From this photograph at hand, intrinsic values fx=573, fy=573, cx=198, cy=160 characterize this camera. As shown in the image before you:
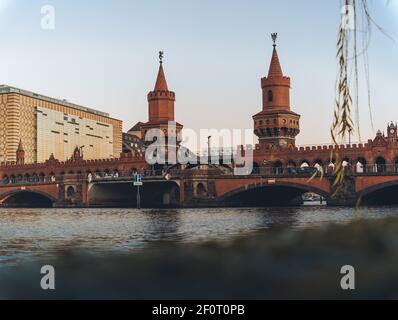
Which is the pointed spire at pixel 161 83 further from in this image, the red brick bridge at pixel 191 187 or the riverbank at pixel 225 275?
the riverbank at pixel 225 275

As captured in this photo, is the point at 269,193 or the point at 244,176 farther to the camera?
the point at 269,193

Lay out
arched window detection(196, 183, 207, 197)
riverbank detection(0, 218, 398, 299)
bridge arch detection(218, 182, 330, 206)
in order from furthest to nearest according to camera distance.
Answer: arched window detection(196, 183, 207, 197)
bridge arch detection(218, 182, 330, 206)
riverbank detection(0, 218, 398, 299)

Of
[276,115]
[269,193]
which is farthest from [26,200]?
[276,115]

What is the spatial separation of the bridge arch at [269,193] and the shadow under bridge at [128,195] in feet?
36.6

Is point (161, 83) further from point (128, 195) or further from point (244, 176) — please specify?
point (244, 176)

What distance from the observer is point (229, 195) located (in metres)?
70.2

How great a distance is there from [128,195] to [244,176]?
23460mm

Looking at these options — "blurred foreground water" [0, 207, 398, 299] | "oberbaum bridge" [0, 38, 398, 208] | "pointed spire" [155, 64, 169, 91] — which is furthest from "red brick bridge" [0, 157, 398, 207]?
"blurred foreground water" [0, 207, 398, 299]

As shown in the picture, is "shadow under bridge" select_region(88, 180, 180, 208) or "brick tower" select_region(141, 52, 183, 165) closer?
"shadow under bridge" select_region(88, 180, 180, 208)

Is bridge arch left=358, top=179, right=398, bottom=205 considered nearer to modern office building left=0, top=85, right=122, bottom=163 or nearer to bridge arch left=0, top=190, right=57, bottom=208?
bridge arch left=0, top=190, right=57, bottom=208

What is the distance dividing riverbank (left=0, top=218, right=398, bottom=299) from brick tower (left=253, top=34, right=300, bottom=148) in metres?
64.1

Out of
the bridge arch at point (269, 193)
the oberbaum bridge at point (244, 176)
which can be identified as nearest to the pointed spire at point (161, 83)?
the oberbaum bridge at point (244, 176)

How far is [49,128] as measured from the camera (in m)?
130

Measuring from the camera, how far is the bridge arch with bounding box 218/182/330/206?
64.3 metres
